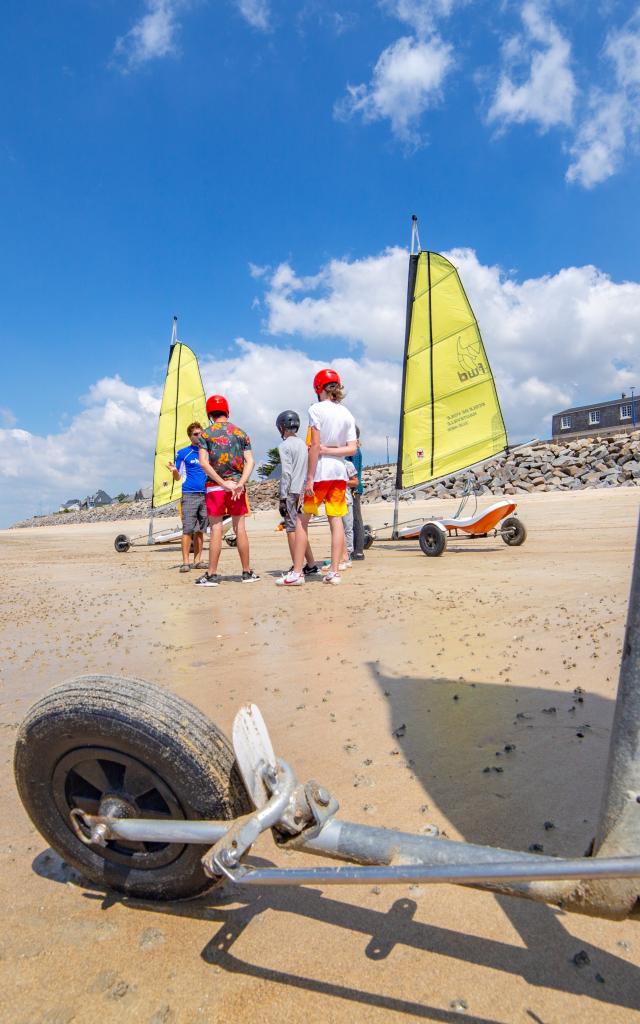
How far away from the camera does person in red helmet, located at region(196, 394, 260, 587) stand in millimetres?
6797

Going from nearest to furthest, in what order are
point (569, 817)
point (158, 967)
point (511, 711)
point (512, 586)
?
point (158, 967) → point (569, 817) → point (511, 711) → point (512, 586)

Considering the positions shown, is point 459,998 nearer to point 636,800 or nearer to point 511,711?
point 636,800

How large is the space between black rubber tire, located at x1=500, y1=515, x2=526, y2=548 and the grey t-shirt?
4.04 m

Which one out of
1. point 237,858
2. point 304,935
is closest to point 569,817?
point 304,935

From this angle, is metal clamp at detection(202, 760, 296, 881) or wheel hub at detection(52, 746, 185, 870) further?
wheel hub at detection(52, 746, 185, 870)

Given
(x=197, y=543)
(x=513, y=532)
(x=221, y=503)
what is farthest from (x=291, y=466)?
(x=513, y=532)

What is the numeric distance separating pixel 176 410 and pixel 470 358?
7735mm

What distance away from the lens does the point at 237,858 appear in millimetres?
1229

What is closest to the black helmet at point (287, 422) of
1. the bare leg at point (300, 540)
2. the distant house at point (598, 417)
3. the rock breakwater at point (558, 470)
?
the bare leg at point (300, 540)

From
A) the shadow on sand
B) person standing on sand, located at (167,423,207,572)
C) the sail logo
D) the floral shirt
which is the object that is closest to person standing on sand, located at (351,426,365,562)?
person standing on sand, located at (167,423,207,572)

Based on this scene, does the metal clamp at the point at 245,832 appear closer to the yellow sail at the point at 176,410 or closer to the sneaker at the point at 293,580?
the sneaker at the point at 293,580

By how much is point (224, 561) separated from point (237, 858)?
9003 mm

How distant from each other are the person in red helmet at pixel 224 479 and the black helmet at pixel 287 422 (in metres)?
0.40

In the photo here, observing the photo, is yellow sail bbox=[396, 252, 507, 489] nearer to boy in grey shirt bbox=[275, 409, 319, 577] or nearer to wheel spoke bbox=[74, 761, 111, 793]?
boy in grey shirt bbox=[275, 409, 319, 577]
